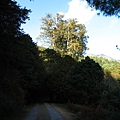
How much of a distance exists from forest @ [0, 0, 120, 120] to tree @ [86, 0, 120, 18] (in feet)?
17.8

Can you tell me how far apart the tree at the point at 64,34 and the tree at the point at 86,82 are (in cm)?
1936

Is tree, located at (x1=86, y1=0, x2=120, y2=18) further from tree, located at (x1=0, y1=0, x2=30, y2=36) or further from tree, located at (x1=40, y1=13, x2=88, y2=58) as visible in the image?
tree, located at (x1=40, y1=13, x2=88, y2=58)

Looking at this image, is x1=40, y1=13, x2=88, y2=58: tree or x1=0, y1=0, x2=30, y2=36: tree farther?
x1=40, y1=13, x2=88, y2=58: tree

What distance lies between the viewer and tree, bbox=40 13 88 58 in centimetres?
5800

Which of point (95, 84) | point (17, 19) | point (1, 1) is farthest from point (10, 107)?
point (95, 84)

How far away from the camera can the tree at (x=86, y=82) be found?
115 ft

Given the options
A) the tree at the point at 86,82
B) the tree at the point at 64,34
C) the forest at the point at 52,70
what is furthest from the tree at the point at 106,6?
the tree at the point at 64,34

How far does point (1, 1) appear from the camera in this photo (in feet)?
48.3

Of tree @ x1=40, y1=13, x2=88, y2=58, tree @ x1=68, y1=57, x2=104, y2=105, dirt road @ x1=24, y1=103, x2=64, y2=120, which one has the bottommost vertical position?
dirt road @ x1=24, y1=103, x2=64, y2=120

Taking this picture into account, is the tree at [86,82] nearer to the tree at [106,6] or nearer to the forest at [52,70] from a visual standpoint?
the forest at [52,70]

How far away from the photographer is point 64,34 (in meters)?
58.6

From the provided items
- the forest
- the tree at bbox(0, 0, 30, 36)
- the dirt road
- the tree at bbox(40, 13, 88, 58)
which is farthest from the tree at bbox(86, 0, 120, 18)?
the tree at bbox(40, 13, 88, 58)

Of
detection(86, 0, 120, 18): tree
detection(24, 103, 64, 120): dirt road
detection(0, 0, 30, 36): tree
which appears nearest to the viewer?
detection(86, 0, 120, 18): tree

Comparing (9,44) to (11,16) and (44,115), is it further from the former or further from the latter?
(44,115)
